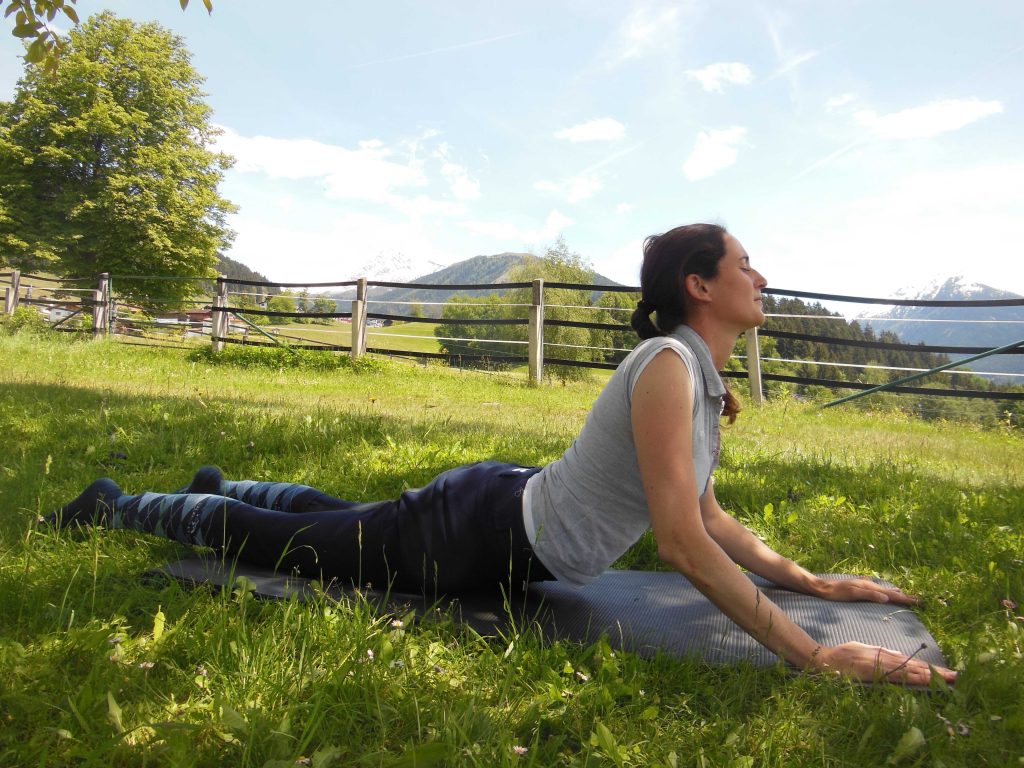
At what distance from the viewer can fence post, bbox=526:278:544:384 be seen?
382 inches

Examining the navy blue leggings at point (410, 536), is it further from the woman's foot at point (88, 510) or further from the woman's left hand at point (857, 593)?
the woman's left hand at point (857, 593)

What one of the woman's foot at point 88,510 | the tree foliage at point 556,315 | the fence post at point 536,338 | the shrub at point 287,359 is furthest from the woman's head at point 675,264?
the tree foliage at point 556,315

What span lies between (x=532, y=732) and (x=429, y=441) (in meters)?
2.80

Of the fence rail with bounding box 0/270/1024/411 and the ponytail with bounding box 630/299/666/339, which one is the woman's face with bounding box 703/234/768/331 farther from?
the fence rail with bounding box 0/270/1024/411

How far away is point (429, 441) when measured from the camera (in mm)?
4078

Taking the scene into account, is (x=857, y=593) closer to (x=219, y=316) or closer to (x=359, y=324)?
(x=359, y=324)

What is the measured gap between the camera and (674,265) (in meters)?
1.76

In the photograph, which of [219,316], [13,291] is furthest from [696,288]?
[13,291]

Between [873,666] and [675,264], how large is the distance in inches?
41.6

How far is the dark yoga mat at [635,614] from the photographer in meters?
1.77

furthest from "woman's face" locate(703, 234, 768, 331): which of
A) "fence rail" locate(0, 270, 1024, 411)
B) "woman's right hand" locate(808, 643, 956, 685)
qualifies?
"fence rail" locate(0, 270, 1024, 411)

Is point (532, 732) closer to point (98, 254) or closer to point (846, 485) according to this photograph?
point (846, 485)

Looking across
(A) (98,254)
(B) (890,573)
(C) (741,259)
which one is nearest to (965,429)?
(B) (890,573)

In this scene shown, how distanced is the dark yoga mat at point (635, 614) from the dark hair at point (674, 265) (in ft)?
2.15
